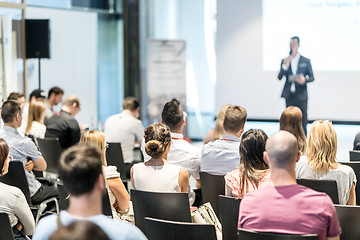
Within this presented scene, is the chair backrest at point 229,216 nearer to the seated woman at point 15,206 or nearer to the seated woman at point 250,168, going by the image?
the seated woman at point 250,168

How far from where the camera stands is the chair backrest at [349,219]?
2.95 m

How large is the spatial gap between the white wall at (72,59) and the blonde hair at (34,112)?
11.8 ft

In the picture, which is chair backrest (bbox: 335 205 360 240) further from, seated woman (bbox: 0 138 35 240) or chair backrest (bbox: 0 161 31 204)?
chair backrest (bbox: 0 161 31 204)

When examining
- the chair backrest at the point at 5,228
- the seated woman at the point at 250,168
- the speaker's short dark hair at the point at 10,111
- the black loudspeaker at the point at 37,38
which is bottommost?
the chair backrest at the point at 5,228

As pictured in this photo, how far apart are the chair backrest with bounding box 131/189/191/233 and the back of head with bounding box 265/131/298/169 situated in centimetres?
82

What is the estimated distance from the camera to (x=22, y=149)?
194 inches

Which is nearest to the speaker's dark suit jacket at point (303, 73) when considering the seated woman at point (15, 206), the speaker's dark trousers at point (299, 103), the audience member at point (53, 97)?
the speaker's dark trousers at point (299, 103)

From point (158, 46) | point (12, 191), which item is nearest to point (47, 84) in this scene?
point (158, 46)

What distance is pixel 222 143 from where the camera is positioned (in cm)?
441

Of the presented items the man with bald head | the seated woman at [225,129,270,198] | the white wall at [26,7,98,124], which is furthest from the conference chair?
the white wall at [26,7,98,124]

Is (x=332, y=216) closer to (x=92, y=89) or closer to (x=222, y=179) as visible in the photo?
(x=222, y=179)

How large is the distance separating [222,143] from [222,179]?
1.57ft

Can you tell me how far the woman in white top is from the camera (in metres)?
6.44

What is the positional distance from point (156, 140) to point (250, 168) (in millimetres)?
691
